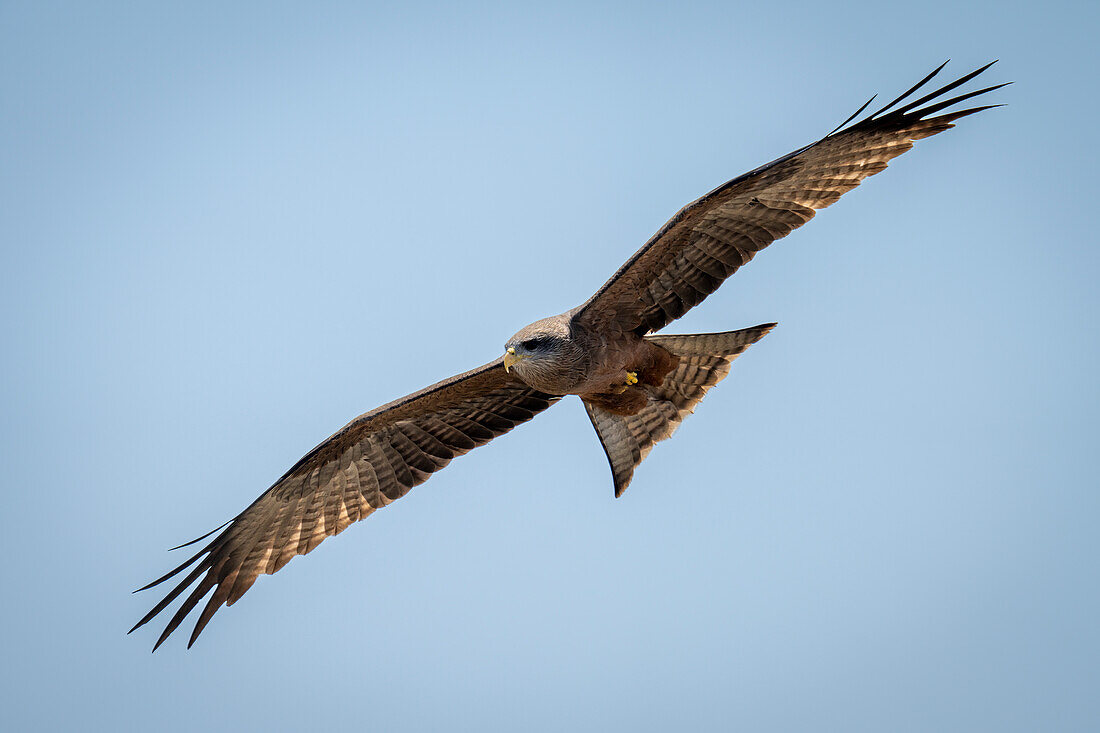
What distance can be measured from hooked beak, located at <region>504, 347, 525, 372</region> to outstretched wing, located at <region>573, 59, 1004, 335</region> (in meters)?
0.59

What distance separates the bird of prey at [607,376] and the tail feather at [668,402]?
0.5 inches

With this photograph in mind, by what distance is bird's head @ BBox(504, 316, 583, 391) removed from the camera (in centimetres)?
762

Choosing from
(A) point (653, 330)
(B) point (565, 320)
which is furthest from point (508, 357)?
(A) point (653, 330)

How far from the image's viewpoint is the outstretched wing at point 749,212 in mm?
7332

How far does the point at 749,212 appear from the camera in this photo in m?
7.65

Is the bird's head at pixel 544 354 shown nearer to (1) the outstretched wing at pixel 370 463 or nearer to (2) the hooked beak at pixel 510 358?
(2) the hooked beak at pixel 510 358

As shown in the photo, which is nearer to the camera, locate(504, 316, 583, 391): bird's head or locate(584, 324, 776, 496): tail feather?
locate(504, 316, 583, 391): bird's head

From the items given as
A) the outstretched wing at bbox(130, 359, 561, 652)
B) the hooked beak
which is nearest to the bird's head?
the hooked beak

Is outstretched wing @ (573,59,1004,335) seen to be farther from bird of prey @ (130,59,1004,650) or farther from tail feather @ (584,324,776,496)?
tail feather @ (584,324,776,496)

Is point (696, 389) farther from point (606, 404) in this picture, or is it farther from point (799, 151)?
point (799, 151)

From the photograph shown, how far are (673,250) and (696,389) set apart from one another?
155cm

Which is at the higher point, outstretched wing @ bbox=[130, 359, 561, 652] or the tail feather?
outstretched wing @ bbox=[130, 359, 561, 652]

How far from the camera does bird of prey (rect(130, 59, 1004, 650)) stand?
24.5ft

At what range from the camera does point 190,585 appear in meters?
8.20
